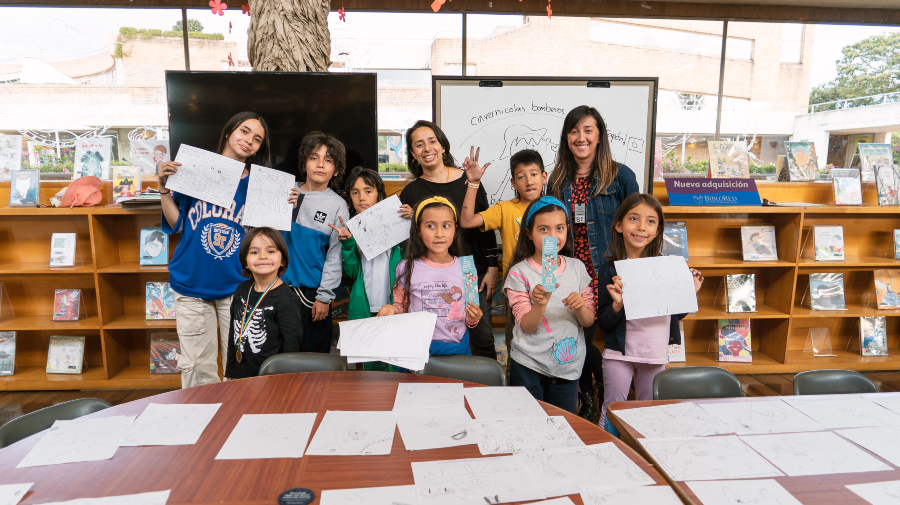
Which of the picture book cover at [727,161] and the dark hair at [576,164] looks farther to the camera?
the picture book cover at [727,161]

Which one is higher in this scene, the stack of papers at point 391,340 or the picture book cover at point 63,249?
the picture book cover at point 63,249

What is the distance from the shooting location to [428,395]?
1454 millimetres

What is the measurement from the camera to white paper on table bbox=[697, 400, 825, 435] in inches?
50.1

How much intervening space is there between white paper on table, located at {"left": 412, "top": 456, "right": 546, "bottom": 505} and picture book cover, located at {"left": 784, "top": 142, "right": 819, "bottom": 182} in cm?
371

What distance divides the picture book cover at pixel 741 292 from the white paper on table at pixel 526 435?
113 inches

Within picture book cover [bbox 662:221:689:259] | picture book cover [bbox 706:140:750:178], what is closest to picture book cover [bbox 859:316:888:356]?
picture book cover [bbox 706:140:750:178]

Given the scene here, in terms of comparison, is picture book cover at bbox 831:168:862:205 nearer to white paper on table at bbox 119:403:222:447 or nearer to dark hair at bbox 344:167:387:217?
dark hair at bbox 344:167:387:217

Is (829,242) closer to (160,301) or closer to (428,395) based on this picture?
(428,395)

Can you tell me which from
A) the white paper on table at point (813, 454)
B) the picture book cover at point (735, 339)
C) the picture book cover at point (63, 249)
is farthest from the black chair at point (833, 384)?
the picture book cover at point (63, 249)

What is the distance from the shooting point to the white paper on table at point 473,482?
3.13 feet

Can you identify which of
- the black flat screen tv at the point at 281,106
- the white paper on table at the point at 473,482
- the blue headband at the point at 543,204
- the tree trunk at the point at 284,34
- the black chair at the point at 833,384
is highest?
the tree trunk at the point at 284,34

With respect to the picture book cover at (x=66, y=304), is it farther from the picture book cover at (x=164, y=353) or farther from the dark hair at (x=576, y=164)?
the dark hair at (x=576, y=164)

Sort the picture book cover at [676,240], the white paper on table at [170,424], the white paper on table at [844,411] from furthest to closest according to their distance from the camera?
the picture book cover at [676,240] → the white paper on table at [844,411] → the white paper on table at [170,424]

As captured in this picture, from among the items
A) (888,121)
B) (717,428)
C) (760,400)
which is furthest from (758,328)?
(717,428)
